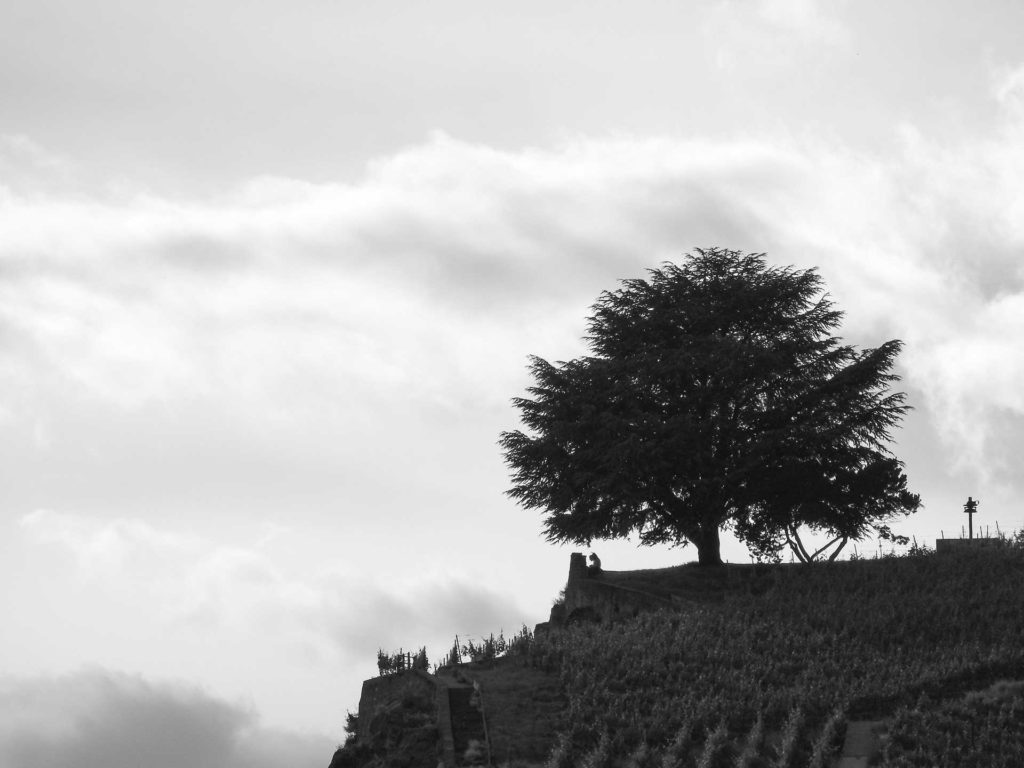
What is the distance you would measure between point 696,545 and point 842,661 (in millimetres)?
14245

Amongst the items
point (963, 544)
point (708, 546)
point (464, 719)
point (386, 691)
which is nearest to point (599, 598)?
point (708, 546)

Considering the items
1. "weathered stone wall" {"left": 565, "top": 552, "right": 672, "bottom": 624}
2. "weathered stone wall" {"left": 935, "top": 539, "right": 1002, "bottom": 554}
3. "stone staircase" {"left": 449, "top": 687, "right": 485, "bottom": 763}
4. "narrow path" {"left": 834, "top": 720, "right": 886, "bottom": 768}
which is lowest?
"narrow path" {"left": 834, "top": 720, "right": 886, "bottom": 768}

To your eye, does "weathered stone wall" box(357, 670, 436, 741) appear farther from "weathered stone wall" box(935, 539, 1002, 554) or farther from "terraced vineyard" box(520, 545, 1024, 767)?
"weathered stone wall" box(935, 539, 1002, 554)

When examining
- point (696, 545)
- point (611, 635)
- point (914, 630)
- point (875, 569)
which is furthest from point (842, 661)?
point (696, 545)

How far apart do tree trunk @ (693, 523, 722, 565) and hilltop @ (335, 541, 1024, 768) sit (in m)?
3.48

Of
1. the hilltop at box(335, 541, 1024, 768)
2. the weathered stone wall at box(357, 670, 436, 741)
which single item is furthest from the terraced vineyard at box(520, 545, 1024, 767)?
the weathered stone wall at box(357, 670, 436, 741)

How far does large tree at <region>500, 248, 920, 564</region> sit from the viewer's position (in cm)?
4428

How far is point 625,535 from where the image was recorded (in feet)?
153

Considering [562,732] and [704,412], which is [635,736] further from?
[704,412]

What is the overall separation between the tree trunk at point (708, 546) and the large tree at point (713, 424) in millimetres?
51

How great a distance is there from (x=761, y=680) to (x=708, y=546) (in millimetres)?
15251

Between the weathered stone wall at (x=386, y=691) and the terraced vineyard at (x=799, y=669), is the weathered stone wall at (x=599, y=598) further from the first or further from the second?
the weathered stone wall at (x=386, y=691)

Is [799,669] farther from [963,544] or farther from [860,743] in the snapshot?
[963,544]

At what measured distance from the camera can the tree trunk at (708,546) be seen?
1823 inches
